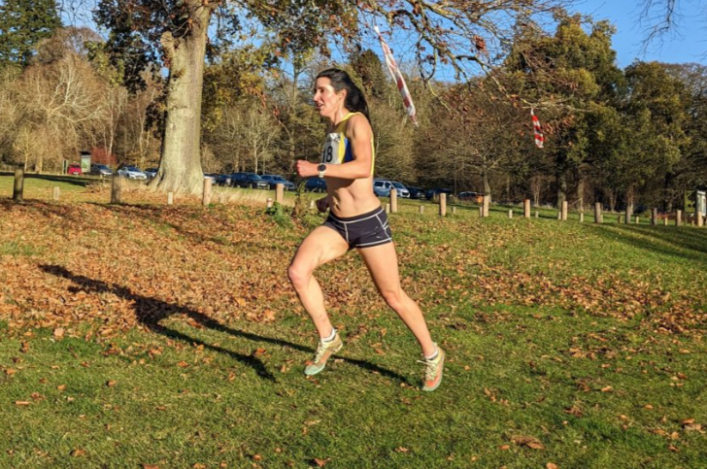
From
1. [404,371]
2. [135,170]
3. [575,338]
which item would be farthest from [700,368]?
[135,170]

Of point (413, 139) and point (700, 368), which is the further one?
point (413, 139)

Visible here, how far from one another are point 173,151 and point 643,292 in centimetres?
1250

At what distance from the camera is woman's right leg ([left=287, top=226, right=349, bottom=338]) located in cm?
494

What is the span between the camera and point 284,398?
4.91 m

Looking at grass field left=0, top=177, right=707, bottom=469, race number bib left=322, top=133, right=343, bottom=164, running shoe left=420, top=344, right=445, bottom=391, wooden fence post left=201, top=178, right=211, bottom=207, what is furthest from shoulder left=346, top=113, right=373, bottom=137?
wooden fence post left=201, top=178, right=211, bottom=207

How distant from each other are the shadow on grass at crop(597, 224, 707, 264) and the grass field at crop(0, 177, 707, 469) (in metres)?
4.68

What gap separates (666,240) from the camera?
21031 mm

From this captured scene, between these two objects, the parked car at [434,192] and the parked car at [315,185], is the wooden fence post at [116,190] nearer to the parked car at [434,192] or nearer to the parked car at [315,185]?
the parked car at [315,185]

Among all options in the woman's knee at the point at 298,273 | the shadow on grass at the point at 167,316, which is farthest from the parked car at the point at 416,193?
the woman's knee at the point at 298,273

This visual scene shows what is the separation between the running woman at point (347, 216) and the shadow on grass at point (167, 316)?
0.89 metres

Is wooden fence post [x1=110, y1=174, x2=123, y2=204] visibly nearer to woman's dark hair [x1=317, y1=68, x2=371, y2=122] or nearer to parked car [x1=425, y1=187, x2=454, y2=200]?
woman's dark hair [x1=317, y1=68, x2=371, y2=122]

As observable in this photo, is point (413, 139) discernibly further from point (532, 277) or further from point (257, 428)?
point (257, 428)

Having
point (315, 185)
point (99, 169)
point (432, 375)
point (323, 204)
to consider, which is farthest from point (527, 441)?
point (99, 169)

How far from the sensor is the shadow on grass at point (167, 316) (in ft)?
19.2
